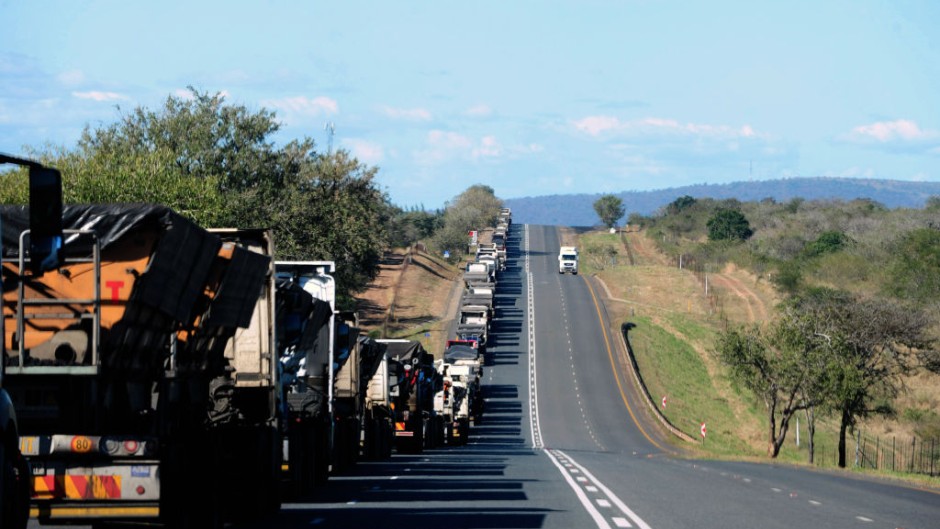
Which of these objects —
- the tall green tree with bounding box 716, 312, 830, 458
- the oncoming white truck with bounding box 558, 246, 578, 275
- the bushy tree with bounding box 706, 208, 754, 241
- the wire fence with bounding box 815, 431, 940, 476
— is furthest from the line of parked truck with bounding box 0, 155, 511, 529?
the bushy tree with bounding box 706, 208, 754, 241

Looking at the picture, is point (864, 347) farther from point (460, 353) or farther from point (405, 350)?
point (405, 350)

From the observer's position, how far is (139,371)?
460 inches

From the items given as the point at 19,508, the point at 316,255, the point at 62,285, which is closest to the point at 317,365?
the point at 62,285

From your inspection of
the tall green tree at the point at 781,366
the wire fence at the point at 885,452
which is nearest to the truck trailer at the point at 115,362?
the tall green tree at the point at 781,366

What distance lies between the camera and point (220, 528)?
13.2 m

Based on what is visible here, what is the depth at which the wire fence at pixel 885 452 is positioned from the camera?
6025 cm

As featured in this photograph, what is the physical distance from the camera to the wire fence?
60250 millimetres

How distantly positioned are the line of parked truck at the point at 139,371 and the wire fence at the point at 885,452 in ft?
158

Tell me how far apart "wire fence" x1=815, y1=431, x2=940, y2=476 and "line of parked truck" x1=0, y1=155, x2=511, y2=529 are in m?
48.2

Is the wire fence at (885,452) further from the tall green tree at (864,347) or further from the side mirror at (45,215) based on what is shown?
the side mirror at (45,215)

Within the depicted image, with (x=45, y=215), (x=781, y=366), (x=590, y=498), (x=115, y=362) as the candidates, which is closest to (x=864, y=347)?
(x=781, y=366)

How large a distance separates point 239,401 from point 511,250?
13999 centimetres

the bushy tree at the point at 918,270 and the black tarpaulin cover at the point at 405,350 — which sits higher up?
the bushy tree at the point at 918,270

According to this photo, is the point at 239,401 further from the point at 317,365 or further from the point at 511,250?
the point at 511,250
